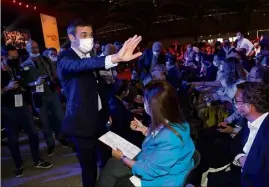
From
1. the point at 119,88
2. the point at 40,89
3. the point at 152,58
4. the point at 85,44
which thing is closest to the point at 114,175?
the point at 85,44

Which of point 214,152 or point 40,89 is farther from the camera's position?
point 40,89

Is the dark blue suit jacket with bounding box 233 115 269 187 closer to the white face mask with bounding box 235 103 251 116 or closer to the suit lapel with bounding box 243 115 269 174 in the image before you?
the suit lapel with bounding box 243 115 269 174

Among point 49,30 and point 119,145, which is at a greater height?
point 49,30

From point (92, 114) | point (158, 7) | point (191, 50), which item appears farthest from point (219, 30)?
point (92, 114)

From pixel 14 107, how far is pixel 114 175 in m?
2.24

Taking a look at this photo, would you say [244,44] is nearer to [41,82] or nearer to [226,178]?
[41,82]

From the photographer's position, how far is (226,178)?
3.00m

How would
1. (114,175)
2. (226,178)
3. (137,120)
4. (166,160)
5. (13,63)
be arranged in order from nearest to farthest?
(166,160), (114,175), (226,178), (137,120), (13,63)

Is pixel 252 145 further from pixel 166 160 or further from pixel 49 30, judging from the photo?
pixel 49 30

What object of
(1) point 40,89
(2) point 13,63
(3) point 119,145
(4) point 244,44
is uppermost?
(2) point 13,63

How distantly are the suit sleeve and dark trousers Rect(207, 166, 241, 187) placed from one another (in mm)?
987

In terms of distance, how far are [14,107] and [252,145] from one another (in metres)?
3.17

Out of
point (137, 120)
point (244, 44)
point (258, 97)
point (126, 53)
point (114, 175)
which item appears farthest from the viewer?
point (244, 44)

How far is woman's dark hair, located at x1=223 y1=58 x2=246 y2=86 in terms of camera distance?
4.81 m
